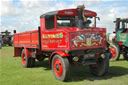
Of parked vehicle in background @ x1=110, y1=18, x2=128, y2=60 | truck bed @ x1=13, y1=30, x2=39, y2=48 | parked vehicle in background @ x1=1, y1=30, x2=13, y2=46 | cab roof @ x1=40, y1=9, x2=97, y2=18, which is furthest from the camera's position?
parked vehicle in background @ x1=1, y1=30, x2=13, y2=46

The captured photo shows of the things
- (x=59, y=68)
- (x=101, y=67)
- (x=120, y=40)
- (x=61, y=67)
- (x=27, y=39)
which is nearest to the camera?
(x=61, y=67)

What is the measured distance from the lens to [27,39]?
892 cm

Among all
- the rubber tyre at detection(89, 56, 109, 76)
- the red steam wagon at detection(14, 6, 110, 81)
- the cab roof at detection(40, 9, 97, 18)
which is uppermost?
the cab roof at detection(40, 9, 97, 18)

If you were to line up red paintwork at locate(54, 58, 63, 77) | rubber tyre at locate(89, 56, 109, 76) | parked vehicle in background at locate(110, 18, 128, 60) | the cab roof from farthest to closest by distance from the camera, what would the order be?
parked vehicle in background at locate(110, 18, 128, 60), rubber tyre at locate(89, 56, 109, 76), the cab roof, red paintwork at locate(54, 58, 63, 77)

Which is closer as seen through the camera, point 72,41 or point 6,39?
point 72,41

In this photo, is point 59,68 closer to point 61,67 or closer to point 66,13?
point 61,67

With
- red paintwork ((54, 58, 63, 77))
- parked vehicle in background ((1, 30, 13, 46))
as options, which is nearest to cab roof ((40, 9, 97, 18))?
red paintwork ((54, 58, 63, 77))

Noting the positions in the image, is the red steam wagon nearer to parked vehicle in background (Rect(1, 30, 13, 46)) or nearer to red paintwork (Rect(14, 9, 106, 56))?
red paintwork (Rect(14, 9, 106, 56))

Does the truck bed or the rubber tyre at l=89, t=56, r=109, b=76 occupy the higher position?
the truck bed

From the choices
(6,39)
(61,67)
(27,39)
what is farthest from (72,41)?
(6,39)

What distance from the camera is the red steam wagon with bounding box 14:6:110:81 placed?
5.86 metres

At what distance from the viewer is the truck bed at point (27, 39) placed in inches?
312

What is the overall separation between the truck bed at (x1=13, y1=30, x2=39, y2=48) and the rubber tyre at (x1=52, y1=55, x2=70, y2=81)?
1760mm

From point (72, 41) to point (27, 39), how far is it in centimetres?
379
